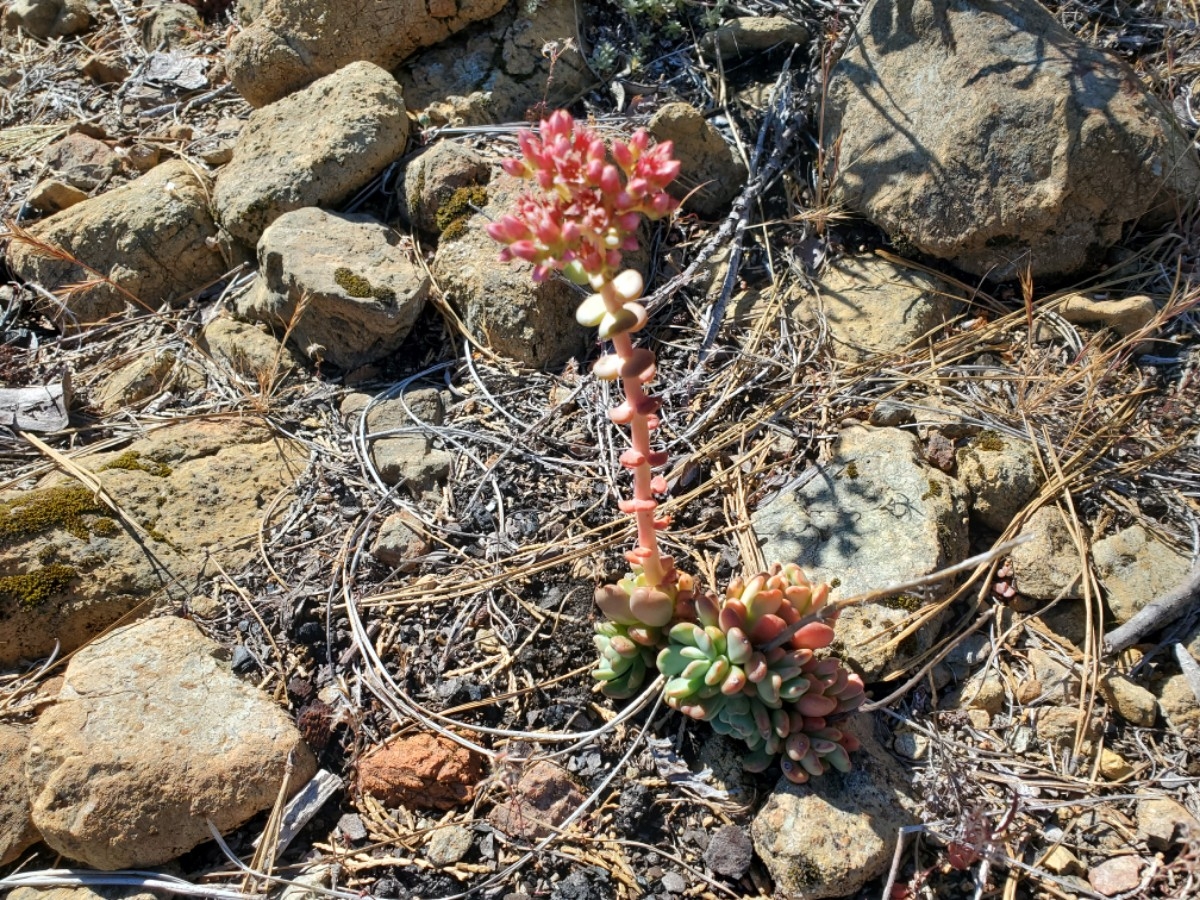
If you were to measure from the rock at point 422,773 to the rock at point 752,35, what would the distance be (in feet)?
11.6

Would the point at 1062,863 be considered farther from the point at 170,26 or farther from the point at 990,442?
the point at 170,26

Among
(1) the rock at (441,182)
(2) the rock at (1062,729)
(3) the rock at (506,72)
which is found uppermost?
(3) the rock at (506,72)

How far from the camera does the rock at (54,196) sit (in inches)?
180

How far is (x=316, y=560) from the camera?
10.6 ft

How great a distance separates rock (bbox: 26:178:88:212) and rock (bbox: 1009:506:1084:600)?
4924mm

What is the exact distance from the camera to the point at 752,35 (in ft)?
13.9

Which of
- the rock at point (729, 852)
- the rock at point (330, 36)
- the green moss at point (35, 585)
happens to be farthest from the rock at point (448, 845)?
the rock at point (330, 36)

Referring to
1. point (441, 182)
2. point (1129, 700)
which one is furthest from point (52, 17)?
point (1129, 700)

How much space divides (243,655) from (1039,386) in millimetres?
3098

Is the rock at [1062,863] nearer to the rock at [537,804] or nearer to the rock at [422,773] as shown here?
the rock at [537,804]

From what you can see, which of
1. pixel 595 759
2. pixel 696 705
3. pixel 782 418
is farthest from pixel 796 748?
pixel 782 418

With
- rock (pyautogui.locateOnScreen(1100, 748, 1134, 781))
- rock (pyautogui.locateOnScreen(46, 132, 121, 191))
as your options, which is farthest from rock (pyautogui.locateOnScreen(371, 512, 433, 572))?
rock (pyautogui.locateOnScreen(46, 132, 121, 191))

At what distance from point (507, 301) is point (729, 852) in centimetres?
231

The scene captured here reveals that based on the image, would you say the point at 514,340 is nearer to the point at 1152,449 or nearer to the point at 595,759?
the point at 595,759
